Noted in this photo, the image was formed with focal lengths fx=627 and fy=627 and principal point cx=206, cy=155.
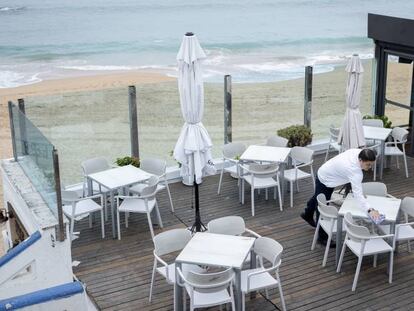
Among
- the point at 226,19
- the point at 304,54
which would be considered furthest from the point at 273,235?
the point at 226,19

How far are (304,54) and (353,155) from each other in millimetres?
37748

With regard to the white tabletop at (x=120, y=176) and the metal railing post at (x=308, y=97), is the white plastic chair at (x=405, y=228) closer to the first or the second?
the white tabletop at (x=120, y=176)

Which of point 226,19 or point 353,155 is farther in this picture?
point 226,19

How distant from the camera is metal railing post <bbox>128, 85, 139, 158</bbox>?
1156 cm

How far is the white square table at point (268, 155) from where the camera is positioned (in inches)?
413

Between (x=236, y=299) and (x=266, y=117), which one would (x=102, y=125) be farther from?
(x=266, y=117)

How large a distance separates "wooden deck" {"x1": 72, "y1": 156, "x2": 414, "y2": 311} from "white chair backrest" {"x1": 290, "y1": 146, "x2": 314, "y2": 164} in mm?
673

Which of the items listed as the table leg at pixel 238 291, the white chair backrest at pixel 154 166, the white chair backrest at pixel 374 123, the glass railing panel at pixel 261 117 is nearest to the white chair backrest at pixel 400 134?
the white chair backrest at pixel 374 123

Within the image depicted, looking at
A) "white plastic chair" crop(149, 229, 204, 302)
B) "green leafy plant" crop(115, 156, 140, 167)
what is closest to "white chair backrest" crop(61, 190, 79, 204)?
"green leafy plant" crop(115, 156, 140, 167)

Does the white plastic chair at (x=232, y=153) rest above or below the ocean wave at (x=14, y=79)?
above

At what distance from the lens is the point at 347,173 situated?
329 inches

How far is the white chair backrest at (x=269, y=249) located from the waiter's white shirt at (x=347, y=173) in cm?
151

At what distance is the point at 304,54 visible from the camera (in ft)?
148

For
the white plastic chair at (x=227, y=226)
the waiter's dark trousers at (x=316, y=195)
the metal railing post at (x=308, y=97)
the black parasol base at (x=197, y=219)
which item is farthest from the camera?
the metal railing post at (x=308, y=97)
